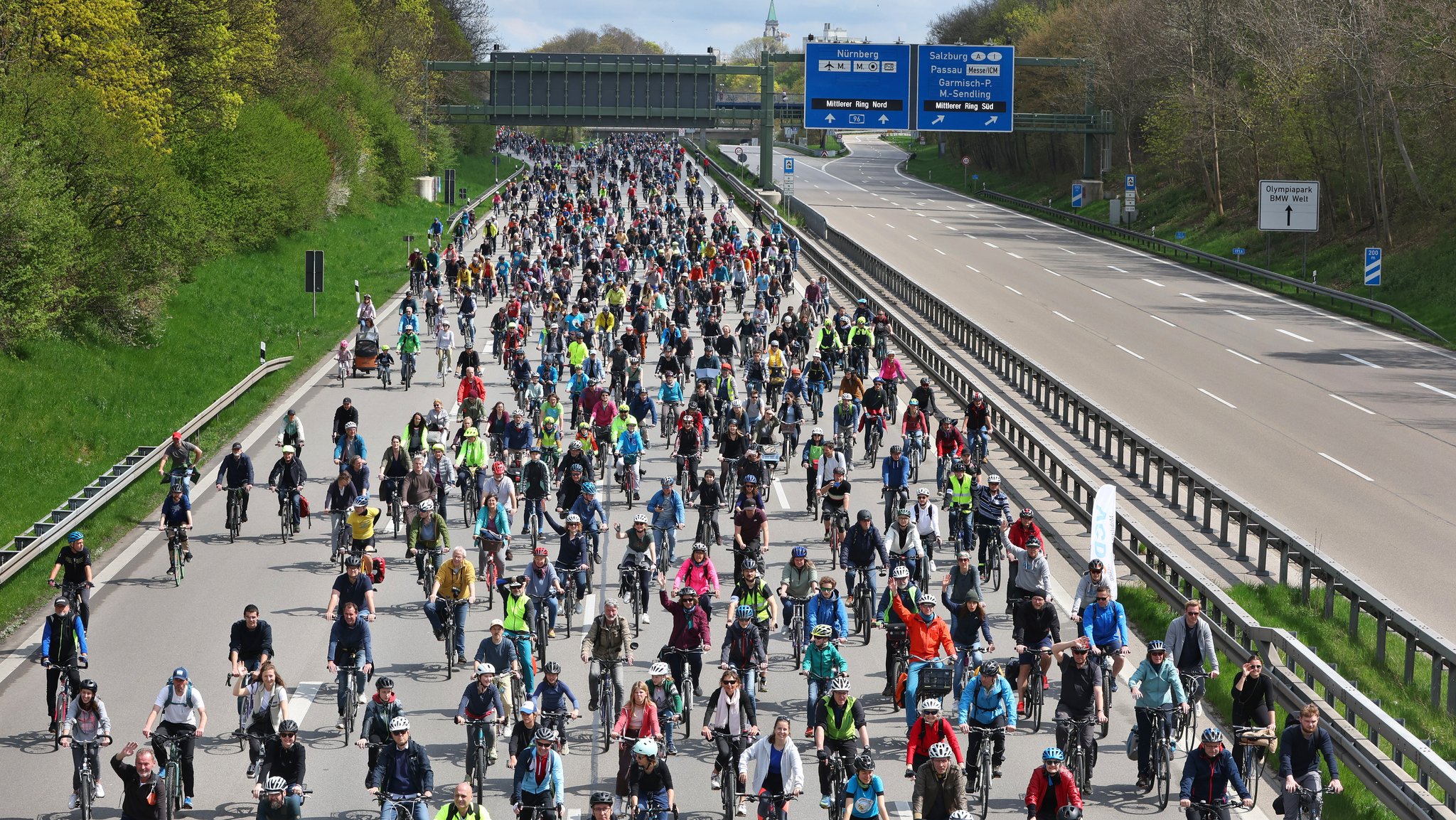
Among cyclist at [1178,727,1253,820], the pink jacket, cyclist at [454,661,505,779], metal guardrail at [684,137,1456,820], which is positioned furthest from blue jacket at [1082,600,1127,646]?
cyclist at [454,661,505,779]

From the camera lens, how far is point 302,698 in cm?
1591

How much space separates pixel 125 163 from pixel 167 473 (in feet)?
64.6

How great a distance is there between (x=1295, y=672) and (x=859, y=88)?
181 ft

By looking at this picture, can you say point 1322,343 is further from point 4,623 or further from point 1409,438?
point 4,623

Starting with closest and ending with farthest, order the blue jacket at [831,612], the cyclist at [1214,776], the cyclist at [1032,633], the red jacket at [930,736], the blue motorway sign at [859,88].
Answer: the cyclist at [1214,776] < the red jacket at [930,736] < the cyclist at [1032,633] < the blue jacket at [831,612] < the blue motorway sign at [859,88]

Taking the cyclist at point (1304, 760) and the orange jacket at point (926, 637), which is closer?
the cyclist at point (1304, 760)

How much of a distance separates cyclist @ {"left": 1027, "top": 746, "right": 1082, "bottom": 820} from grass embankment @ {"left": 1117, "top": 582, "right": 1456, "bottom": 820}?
9.93 ft

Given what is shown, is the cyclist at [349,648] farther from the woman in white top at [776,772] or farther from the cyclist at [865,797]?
the cyclist at [865,797]

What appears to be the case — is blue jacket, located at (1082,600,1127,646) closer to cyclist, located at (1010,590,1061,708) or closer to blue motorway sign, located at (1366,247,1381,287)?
cyclist, located at (1010,590,1061,708)

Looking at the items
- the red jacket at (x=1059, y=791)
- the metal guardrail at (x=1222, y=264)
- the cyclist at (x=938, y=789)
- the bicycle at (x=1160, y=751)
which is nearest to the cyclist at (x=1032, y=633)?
the bicycle at (x=1160, y=751)

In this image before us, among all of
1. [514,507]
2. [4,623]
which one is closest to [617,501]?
[514,507]

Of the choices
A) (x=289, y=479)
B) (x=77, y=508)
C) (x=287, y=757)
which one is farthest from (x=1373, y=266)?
(x=287, y=757)

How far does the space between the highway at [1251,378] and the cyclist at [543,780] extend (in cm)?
1138

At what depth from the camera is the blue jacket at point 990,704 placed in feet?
43.5
